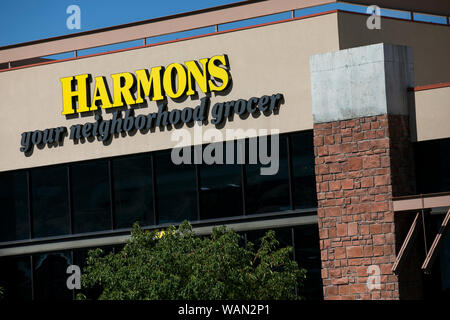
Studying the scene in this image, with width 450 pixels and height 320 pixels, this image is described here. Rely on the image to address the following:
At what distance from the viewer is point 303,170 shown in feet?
81.9

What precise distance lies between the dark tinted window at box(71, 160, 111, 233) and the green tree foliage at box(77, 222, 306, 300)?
20.7 feet

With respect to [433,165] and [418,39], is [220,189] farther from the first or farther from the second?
[418,39]

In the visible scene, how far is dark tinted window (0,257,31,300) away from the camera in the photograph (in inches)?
1151

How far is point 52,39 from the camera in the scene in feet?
96.3

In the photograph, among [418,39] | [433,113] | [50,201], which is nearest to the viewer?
[433,113]

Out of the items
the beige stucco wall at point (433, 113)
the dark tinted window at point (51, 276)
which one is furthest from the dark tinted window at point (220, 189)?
the beige stucco wall at point (433, 113)

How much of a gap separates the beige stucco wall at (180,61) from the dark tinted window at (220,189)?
1.20 meters

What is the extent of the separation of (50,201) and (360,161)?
1113 cm
